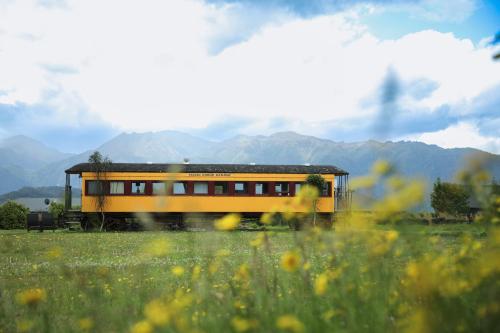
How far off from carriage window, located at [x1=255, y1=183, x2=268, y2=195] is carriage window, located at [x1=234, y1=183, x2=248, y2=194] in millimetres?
527

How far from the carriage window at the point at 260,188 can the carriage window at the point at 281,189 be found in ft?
1.61

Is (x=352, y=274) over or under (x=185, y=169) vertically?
under

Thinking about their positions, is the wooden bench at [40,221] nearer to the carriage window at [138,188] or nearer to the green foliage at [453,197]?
the carriage window at [138,188]

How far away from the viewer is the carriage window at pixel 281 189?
23677mm

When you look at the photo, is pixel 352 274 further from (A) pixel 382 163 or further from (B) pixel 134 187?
(B) pixel 134 187

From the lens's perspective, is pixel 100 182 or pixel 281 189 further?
pixel 281 189

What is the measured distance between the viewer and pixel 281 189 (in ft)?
78.4

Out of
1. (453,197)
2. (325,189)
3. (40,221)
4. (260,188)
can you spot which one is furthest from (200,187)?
(453,197)

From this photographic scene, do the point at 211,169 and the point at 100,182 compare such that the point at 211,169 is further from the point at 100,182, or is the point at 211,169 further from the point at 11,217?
the point at 11,217

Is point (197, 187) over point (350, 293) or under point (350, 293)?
over

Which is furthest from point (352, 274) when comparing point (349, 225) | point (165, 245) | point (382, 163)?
point (165, 245)

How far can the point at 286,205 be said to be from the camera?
2877 mm

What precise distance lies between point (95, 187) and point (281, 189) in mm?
8807

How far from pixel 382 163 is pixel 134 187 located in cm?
2183
